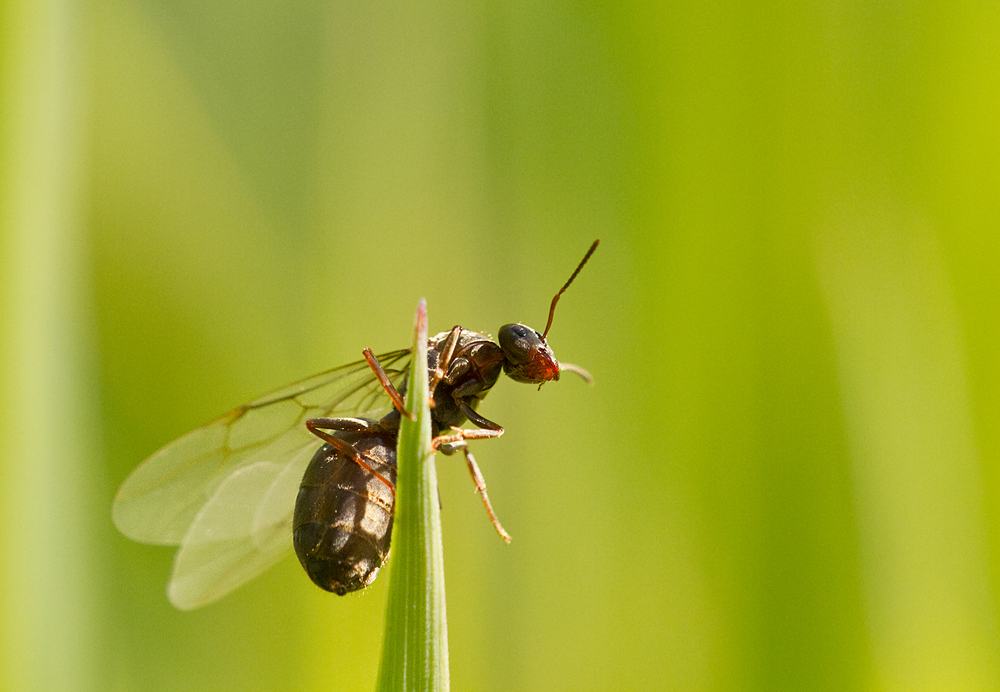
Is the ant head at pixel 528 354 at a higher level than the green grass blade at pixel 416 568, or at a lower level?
higher

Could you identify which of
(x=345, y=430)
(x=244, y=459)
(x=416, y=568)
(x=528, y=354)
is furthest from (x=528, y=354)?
(x=416, y=568)

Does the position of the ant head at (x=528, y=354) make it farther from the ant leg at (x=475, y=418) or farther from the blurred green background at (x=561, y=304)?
the blurred green background at (x=561, y=304)

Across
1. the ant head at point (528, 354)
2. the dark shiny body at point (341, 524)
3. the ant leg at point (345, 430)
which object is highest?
the ant head at point (528, 354)

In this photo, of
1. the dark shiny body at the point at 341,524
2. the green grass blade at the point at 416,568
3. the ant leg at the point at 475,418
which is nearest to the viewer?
the green grass blade at the point at 416,568

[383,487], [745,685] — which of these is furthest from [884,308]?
[383,487]

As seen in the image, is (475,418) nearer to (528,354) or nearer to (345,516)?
(528,354)

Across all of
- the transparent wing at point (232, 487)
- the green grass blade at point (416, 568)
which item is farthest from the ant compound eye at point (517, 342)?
the green grass blade at point (416, 568)

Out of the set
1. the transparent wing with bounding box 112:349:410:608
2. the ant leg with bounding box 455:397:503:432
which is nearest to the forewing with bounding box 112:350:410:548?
the transparent wing with bounding box 112:349:410:608
